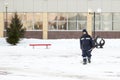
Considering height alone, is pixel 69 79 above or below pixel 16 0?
below

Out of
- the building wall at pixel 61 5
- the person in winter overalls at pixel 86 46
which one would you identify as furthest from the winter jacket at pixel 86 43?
the building wall at pixel 61 5

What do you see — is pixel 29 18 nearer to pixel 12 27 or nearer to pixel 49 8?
pixel 49 8

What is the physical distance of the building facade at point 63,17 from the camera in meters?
64.5

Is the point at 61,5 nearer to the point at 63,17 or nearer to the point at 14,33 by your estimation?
the point at 63,17

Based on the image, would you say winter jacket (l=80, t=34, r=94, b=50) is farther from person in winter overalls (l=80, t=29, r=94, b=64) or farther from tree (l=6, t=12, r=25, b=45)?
tree (l=6, t=12, r=25, b=45)

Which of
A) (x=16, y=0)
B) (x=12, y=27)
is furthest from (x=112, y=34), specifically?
(x=12, y=27)

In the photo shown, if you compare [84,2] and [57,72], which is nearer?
[57,72]

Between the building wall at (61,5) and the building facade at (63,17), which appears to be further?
the building facade at (63,17)

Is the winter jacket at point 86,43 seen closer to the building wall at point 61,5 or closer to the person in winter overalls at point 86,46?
the person in winter overalls at point 86,46

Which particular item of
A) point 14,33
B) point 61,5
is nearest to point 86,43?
point 14,33

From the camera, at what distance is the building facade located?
6450cm

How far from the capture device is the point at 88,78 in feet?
55.8

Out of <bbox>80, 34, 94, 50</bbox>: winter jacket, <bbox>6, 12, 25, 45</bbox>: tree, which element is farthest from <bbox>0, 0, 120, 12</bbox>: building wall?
<bbox>80, 34, 94, 50</bbox>: winter jacket

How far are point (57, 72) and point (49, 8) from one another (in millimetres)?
46272
